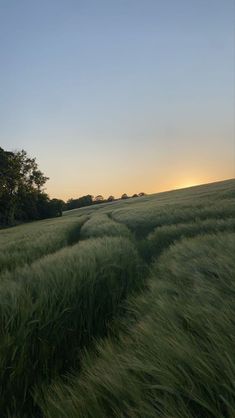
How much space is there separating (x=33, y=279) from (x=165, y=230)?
17.4 ft

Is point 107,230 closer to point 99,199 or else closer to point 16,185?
point 16,185

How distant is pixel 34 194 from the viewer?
174ft

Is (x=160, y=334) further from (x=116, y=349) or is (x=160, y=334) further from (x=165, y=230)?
(x=165, y=230)

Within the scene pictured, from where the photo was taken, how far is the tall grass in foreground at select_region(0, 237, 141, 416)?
2.12 m

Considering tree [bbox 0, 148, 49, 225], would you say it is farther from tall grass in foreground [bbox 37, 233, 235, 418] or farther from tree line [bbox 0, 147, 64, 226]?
tall grass in foreground [bbox 37, 233, 235, 418]

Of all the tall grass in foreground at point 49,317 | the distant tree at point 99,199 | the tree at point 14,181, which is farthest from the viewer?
the distant tree at point 99,199

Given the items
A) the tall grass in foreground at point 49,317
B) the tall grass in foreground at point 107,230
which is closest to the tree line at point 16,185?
the tall grass in foreground at point 107,230

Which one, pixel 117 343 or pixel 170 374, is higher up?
pixel 170 374

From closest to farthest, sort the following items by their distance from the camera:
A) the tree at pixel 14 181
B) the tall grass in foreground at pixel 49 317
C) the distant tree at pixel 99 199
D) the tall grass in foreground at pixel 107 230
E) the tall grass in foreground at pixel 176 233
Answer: the tall grass in foreground at pixel 49 317
the tall grass in foreground at pixel 176 233
the tall grass in foreground at pixel 107 230
the tree at pixel 14 181
the distant tree at pixel 99 199

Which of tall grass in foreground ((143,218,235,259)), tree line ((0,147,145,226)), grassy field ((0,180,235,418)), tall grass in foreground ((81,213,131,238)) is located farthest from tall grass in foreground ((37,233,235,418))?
tree line ((0,147,145,226))

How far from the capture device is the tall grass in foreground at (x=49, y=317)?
2.12 metres

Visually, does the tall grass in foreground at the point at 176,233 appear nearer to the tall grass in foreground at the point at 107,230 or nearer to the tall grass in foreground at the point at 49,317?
the tall grass in foreground at the point at 107,230

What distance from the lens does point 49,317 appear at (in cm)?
272

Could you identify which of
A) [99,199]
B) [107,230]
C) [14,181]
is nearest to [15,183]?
[14,181]
